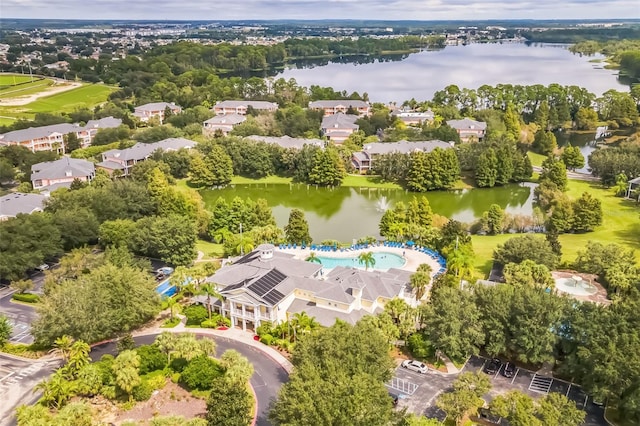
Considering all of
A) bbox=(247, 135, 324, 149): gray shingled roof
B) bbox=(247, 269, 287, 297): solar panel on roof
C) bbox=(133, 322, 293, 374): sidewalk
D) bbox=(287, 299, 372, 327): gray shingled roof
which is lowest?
bbox=(133, 322, 293, 374): sidewalk

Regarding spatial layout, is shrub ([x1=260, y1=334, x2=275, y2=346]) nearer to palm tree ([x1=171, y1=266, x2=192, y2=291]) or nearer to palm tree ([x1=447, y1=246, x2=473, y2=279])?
palm tree ([x1=171, y1=266, x2=192, y2=291])

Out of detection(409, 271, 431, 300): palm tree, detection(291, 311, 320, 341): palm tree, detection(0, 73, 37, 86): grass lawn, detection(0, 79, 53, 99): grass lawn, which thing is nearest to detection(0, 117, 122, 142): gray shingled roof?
detection(0, 79, 53, 99): grass lawn

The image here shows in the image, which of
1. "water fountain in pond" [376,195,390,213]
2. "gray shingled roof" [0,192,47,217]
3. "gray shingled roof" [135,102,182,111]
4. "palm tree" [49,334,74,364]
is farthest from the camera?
"gray shingled roof" [135,102,182,111]

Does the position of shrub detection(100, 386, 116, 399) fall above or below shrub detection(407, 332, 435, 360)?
below

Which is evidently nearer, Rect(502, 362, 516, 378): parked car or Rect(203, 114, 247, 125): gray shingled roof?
Rect(502, 362, 516, 378): parked car

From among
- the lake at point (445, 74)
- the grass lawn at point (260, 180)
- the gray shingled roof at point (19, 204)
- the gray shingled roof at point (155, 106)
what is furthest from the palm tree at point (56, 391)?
the lake at point (445, 74)

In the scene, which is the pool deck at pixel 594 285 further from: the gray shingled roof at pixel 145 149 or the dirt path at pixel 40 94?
the dirt path at pixel 40 94

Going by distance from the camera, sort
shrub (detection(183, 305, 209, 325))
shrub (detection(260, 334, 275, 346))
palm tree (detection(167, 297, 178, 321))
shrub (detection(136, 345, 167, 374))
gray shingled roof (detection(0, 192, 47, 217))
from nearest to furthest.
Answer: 1. shrub (detection(136, 345, 167, 374))
2. shrub (detection(260, 334, 275, 346))
3. shrub (detection(183, 305, 209, 325))
4. palm tree (detection(167, 297, 178, 321))
5. gray shingled roof (detection(0, 192, 47, 217))
